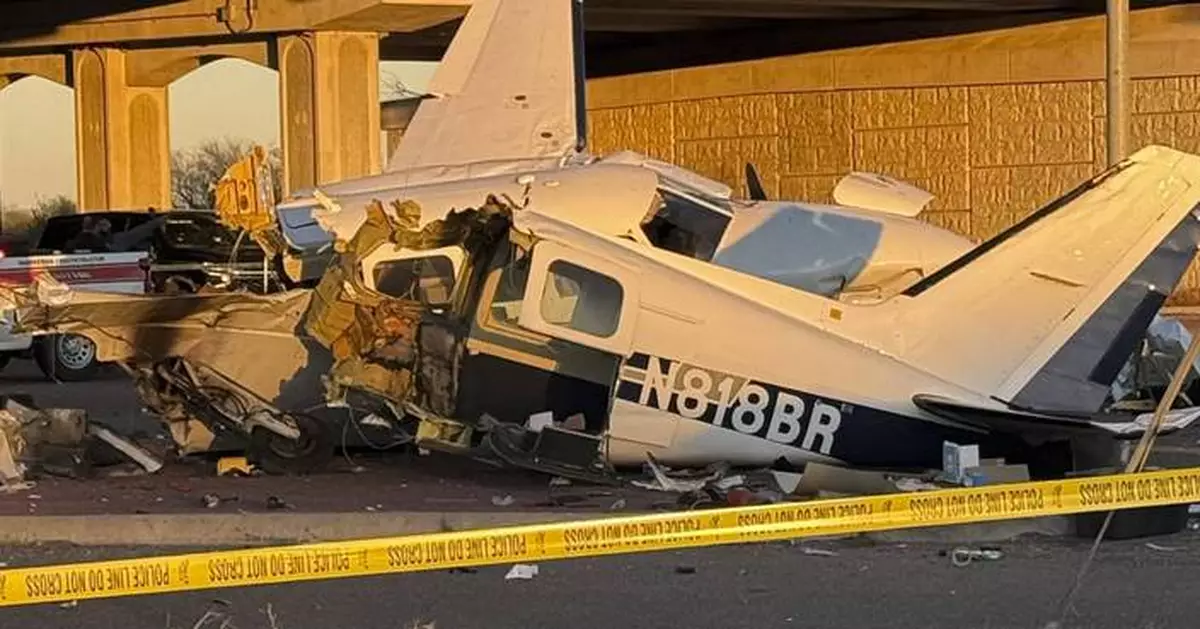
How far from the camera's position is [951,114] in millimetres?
40250

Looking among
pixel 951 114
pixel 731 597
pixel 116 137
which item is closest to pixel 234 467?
pixel 731 597

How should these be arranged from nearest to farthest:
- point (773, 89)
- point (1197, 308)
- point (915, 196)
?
point (915, 196)
point (1197, 308)
point (773, 89)

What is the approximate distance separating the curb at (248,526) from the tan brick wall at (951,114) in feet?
92.2

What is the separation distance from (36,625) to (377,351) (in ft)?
13.1

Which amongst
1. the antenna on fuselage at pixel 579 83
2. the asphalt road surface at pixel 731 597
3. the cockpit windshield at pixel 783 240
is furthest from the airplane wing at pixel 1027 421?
the antenna on fuselage at pixel 579 83

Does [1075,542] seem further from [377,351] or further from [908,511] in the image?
[377,351]

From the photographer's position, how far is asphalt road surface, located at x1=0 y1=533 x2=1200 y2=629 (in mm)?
8062

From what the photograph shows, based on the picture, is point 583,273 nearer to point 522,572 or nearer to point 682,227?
point 682,227

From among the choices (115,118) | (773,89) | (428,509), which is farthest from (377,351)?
(115,118)

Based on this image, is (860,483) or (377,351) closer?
(860,483)

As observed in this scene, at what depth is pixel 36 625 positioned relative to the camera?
26.8ft

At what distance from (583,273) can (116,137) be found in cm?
3575

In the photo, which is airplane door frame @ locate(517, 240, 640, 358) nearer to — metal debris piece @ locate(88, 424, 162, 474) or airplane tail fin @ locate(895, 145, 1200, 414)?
airplane tail fin @ locate(895, 145, 1200, 414)

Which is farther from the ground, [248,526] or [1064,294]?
[1064,294]
